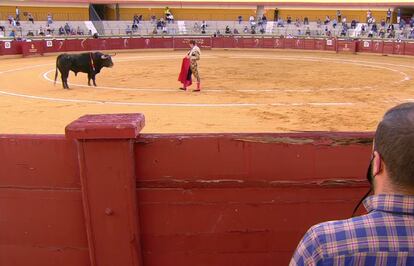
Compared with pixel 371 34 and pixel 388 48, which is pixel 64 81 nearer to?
pixel 388 48

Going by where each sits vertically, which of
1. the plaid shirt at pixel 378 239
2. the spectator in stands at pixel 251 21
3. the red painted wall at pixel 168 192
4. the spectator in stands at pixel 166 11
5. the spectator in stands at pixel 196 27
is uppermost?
the spectator in stands at pixel 166 11

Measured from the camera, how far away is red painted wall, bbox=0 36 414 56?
28438 mm

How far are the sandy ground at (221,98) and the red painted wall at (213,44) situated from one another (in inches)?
353

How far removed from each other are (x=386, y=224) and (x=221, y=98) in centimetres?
1137

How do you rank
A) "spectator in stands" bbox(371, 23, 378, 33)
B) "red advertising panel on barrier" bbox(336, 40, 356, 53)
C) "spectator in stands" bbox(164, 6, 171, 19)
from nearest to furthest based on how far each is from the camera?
1. "red advertising panel on barrier" bbox(336, 40, 356, 53)
2. "spectator in stands" bbox(371, 23, 378, 33)
3. "spectator in stands" bbox(164, 6, 171, 19)

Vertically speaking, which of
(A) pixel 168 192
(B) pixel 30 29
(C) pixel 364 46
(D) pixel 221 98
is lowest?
(D) pixel 221 98

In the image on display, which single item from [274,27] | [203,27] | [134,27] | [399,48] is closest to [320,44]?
[399,48]

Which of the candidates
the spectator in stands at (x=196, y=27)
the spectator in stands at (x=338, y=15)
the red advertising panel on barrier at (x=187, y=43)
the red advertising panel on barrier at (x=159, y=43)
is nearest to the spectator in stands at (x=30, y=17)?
the red advertising panel on barrier at (x=159, y=43)

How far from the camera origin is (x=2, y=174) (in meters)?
2.56

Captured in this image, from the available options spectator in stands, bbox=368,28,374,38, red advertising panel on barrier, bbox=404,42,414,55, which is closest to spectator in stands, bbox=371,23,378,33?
spectator in stands, bbox=368,28,374,38

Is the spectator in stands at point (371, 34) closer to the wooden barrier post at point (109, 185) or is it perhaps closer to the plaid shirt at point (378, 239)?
the wooden barrier post at point (109, 185)

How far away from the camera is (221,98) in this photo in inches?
494

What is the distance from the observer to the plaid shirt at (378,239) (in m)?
1.24

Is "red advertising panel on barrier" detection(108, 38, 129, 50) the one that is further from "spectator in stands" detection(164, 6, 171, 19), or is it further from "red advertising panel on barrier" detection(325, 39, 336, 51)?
"red advertising panel on barrier" detection(325, 39, 336, 51)
